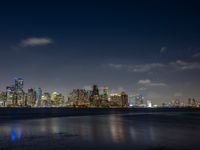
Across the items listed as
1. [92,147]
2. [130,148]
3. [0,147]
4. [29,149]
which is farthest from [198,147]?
[0,147]

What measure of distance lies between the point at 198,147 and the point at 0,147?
19.9m

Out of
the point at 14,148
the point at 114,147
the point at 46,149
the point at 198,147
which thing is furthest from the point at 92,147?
the point at 198,147

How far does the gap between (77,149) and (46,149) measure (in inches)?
118

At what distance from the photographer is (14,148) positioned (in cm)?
2641

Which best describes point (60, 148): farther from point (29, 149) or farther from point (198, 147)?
point (198, 147)

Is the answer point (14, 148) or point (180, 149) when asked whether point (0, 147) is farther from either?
point (180, 149)

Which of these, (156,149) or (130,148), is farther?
(130,148)

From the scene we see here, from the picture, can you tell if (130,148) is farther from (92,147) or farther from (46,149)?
(46,149)

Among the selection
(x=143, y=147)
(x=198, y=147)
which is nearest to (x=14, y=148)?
(x=143, y=147)

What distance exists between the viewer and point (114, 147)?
94.2 feet

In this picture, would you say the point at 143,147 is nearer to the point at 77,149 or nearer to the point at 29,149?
the point at 77,149

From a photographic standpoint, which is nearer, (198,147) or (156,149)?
(156,149)

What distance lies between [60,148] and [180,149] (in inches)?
465

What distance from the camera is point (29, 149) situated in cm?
2595
